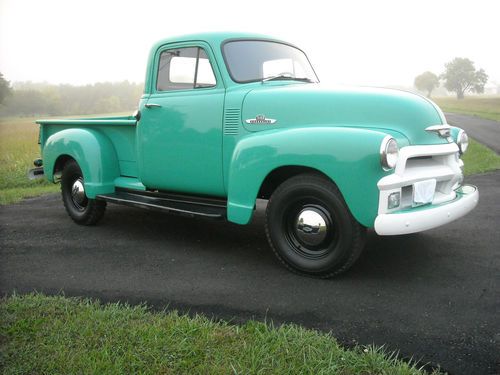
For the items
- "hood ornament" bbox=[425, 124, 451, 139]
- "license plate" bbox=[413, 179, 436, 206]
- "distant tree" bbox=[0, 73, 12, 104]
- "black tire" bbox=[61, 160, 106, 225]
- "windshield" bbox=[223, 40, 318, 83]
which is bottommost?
"black tire" bbox=[61, 160, 106, 225]

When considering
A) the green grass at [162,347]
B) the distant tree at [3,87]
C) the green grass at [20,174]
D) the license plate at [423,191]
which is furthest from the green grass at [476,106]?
the distant tree at [3,87]

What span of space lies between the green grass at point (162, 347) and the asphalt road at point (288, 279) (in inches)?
8.8

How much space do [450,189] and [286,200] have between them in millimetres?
1340

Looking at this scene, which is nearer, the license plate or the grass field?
the license plate

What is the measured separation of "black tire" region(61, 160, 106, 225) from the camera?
4.97 m

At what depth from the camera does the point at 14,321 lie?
2650 millimetres

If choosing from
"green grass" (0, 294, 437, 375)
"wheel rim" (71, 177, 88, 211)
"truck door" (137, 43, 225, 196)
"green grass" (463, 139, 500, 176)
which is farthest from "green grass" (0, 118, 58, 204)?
"green grass" (463, 139, 500, 176)

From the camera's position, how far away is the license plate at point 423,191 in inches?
123

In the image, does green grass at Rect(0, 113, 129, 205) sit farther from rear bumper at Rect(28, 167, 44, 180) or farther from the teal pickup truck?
the teal pickup truck

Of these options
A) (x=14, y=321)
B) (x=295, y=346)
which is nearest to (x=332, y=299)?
(x=295, y=346)

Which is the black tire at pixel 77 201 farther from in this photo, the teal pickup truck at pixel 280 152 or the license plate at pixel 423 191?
the license plate at pixel 423 191

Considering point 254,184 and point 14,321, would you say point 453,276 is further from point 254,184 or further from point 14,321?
point 14,321

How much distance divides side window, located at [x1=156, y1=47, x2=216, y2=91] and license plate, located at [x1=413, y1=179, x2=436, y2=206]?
1.91 meters

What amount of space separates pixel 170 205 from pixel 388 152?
2070 millimetres
